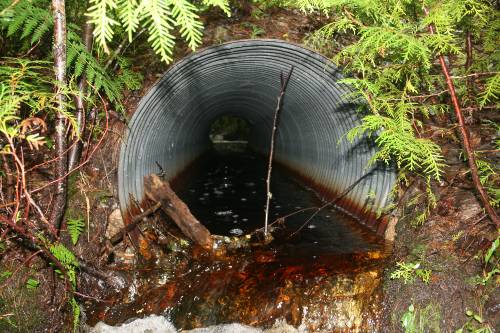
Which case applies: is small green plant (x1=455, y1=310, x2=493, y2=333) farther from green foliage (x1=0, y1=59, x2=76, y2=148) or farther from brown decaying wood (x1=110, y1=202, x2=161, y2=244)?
brown decaying wood (x1=110, y1=202, x2=161, y2=244)

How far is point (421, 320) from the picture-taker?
3.72m

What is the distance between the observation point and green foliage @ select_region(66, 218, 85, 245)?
434 centimetres

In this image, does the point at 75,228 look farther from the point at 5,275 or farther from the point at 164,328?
the point at 164,328

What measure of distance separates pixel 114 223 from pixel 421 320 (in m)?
4.17

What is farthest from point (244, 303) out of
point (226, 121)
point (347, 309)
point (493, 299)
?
point (226, 121)

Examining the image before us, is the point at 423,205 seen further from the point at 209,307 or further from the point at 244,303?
the point at 209,307

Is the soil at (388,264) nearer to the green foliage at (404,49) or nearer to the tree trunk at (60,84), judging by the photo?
the tree trunk at (60,84)

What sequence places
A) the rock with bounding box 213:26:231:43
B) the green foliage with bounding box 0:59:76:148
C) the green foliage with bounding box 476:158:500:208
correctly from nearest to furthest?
the green foliage with bounding box 0:59:76:148
the green foliage with bounding box 476:158:500:208
the rock with bounding box 213:26:231:43

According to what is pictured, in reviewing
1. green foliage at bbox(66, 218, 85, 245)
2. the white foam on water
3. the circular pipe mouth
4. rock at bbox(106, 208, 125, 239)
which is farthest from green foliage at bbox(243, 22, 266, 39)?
the white foam on water

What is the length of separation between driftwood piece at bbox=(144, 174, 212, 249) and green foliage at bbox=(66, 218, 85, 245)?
1.84 metres

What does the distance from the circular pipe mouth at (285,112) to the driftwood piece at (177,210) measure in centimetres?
21

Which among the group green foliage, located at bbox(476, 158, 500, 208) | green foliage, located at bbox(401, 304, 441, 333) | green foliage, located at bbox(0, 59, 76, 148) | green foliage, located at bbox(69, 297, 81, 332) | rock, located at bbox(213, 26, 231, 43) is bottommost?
green foliage, located at bbox(69, 297, 81, 332)

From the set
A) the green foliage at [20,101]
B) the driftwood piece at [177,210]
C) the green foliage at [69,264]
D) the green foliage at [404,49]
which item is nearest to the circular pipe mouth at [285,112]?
the driftwood piece at [177,210]

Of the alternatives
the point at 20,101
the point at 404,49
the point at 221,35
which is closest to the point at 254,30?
the point at 221,35
